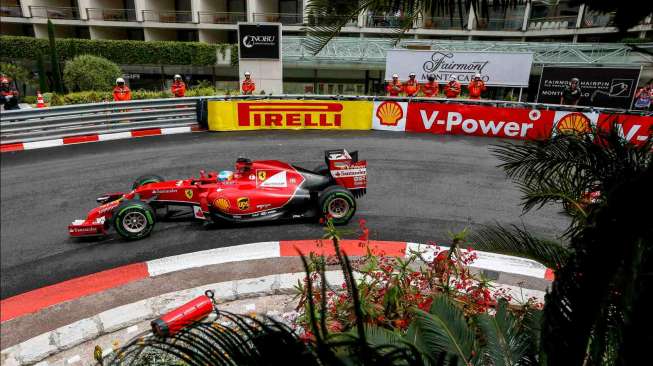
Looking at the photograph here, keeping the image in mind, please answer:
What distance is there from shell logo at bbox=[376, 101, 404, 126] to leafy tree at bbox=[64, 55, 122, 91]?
1372cm

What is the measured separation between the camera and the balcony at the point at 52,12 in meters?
30.7

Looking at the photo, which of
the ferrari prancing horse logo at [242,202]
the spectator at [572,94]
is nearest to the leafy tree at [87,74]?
the ferrari prancing horse logo at [242,202]

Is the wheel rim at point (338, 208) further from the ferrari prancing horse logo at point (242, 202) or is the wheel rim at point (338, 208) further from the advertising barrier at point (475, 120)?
the advertising barrier at point (475, 120)

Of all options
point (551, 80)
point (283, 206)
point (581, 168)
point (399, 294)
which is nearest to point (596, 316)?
point (581, 168)

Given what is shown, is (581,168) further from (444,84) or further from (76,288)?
(444,84)

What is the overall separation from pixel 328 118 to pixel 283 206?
7.31 m

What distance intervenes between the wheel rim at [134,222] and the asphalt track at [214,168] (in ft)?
0.72

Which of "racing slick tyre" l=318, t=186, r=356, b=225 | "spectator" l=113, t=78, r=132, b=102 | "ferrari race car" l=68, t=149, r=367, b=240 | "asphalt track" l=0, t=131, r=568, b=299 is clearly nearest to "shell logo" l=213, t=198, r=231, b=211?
"ferrari race car" l=68, t=149, r=367, b=240

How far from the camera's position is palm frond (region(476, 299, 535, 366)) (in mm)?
2762

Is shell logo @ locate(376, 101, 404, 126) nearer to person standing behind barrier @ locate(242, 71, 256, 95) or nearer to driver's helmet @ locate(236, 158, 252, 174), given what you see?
person standing behind barrier @ locate(242, 71, 256, 95)

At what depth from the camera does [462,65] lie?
17781 millimetres

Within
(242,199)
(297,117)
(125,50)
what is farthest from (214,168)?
(125,50)

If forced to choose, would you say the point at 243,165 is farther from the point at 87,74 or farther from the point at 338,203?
the point at 87,74

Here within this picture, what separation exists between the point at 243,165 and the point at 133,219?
6.22 ft
